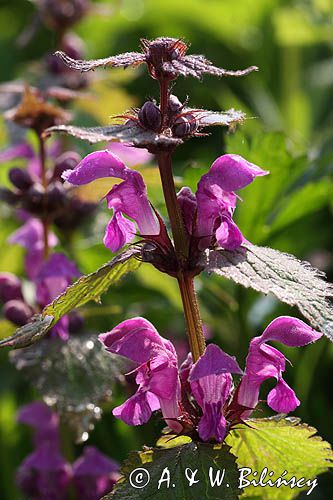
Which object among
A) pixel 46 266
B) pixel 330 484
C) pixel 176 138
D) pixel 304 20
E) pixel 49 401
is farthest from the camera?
pixel 304 20

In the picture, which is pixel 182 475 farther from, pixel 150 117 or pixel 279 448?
pixel 150 117

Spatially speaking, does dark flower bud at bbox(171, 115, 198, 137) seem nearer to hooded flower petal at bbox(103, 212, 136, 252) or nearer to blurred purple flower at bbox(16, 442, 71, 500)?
hooded flower petal at bbox(103, 212, 136, 252)

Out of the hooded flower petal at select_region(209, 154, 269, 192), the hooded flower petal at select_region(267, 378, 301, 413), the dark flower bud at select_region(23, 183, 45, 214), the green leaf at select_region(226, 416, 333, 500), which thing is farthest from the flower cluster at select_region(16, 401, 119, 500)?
the hooded flower petal at select_region(209, 154, 269, 192)

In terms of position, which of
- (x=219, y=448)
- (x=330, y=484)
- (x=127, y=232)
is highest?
(x=127, y=232)

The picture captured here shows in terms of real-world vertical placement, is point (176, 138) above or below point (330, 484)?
above

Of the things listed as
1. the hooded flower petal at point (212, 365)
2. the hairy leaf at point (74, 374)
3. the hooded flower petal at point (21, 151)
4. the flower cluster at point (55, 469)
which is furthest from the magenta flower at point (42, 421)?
the hooded flower petal at point (212, 365)

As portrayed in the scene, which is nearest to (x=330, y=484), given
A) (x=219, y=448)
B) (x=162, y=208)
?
(x=162, y=208)

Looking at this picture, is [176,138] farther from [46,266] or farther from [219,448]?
[46,266]
